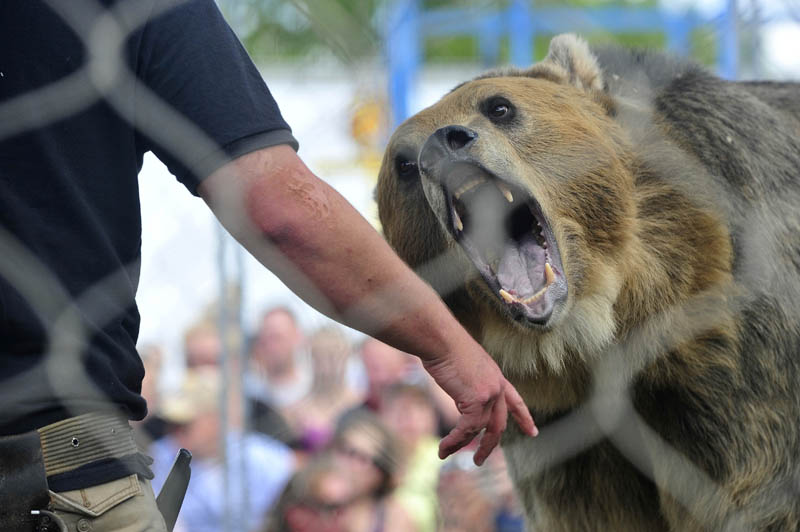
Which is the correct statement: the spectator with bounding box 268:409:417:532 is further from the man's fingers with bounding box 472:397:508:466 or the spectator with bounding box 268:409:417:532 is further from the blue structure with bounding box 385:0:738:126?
the man's fingers with bounding box 472:397:508:466

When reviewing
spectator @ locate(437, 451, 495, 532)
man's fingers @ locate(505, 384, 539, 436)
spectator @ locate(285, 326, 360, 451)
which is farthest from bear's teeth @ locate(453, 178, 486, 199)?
spectator @ locate(437, 451, 495, 532)

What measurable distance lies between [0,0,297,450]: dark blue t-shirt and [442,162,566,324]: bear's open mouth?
105cm

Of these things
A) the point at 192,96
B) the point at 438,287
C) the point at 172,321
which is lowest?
the point at 172,321

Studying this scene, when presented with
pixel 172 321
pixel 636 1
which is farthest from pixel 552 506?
pixel 636 1

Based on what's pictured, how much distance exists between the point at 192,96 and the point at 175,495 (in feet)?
2.64

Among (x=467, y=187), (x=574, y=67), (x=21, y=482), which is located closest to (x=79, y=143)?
(x=21, y=482)

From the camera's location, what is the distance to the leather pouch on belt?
1.65 meters

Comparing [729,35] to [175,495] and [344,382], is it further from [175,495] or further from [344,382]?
[175,495]

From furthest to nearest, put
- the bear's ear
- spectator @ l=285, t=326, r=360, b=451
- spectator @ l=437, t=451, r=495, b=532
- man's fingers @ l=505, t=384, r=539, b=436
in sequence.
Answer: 1. spectator @ l=285, t=326, r=360, b=451
2. spectator @ l=437, t=451, r=495, b=532
3. the bear's ear
4. man's fingers @ l=505, t=384, r=539, b=436

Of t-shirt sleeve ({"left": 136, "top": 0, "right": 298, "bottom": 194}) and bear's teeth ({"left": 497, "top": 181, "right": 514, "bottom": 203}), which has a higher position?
t-shirt sleeve ({"left": 136, "top": 0, "right": 298, "bottom": 194})

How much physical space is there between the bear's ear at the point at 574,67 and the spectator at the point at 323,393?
70.8 inches

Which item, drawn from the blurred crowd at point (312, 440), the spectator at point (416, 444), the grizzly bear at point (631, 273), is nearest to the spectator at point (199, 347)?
the blurred crowd at point (312, 440)

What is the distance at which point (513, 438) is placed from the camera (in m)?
2.98

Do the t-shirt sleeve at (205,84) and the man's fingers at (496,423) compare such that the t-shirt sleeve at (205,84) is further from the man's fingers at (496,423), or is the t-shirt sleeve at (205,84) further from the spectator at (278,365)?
the spectator at (278,365)
